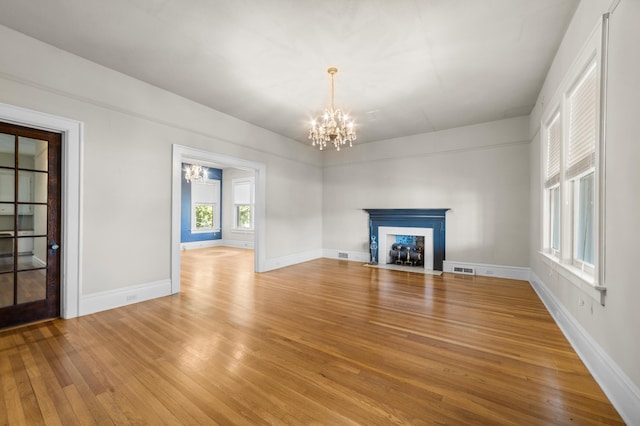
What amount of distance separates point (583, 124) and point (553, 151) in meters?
1.25

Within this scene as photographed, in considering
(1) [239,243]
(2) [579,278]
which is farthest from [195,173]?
(2) [579,278]

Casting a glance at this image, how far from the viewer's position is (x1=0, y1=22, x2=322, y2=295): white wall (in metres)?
3.06

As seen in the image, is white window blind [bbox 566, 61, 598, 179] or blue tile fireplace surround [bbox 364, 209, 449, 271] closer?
white window blind [bbox 566, 61, 598, 179]

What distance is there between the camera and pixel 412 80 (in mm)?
3881

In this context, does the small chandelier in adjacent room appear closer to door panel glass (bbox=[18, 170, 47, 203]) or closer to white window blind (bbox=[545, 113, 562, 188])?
door panel glass (bbox=[18, 170, 47, 203])

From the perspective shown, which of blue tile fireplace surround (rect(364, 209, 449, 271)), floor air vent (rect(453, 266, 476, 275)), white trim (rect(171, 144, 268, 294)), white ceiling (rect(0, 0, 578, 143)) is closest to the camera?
white ceiling (rect(0, 0, 578, 143))

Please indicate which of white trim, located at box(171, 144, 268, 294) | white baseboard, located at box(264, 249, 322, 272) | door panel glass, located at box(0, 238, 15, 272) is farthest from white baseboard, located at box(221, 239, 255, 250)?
door panel glass, located at box(0, 238, 15, 272)

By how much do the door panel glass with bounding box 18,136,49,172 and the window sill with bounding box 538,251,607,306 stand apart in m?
5.59

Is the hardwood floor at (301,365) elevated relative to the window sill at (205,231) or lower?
lower

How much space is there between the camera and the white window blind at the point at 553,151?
338cm

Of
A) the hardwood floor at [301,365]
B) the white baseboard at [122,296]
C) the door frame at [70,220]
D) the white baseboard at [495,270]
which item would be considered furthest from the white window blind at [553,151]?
the door frame at [70,220]

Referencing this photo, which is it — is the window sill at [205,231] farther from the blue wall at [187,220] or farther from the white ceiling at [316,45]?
the white ceiling at [316,45]

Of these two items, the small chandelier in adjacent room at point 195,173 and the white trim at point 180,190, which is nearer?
the white trim at point 180,190

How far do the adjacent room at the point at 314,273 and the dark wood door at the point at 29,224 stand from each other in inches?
0.9
